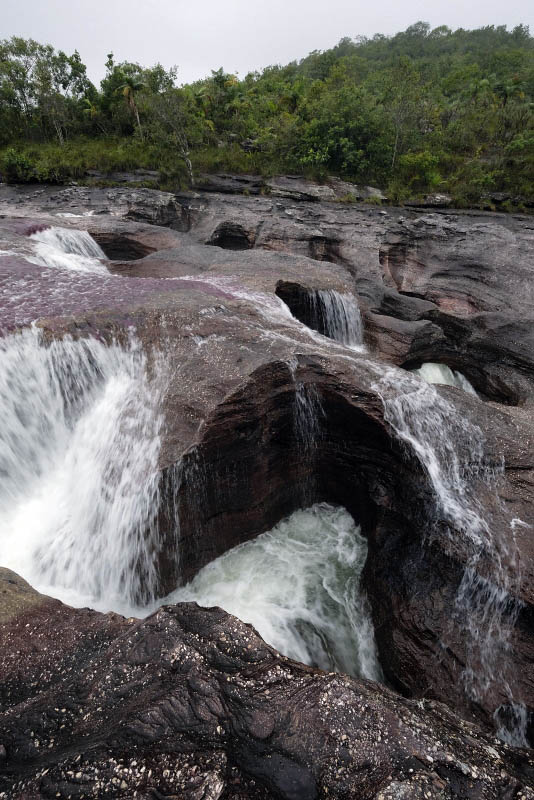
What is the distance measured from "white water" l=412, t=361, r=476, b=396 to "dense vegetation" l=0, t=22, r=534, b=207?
14.9 metres

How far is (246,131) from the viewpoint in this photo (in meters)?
26.7

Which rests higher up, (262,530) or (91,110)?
(91,110)

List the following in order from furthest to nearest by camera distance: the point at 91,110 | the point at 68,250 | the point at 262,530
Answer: the point at 91,110 < the point at 68,250 < the point at 262,530

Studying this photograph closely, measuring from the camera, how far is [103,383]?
21.1 ft

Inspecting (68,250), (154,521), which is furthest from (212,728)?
(68,250)

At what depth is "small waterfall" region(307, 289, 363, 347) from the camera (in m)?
10.5

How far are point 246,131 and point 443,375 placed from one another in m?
23.9

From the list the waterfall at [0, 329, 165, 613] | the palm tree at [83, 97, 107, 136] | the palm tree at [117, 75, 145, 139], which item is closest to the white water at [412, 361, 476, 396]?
the waterfall at [0, 329, 165, 613]

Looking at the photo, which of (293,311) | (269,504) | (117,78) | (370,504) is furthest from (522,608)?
(117,78)

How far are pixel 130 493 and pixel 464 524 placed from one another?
14.5 feet

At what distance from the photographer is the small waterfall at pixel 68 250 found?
1012 centimetres

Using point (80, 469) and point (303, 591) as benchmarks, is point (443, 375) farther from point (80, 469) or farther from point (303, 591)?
point (80, 469)

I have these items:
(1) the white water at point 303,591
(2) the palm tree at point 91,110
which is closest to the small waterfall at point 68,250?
(1) the white water at point 303,591

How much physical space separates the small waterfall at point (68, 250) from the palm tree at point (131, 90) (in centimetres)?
1710
